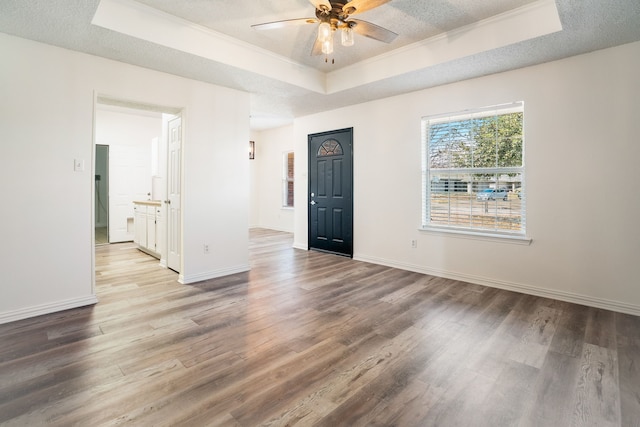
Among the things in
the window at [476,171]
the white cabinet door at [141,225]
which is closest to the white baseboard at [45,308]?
the white cabinet door at [141,225]

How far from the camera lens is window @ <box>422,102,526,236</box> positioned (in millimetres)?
3738

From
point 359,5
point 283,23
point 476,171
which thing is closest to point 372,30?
point 359,5

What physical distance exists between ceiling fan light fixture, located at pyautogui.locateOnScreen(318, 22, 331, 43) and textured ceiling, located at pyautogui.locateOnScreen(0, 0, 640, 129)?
1.66 feet

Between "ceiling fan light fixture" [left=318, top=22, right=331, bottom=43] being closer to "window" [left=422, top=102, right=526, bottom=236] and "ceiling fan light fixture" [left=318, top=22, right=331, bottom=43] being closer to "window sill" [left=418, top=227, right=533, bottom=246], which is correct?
"window" [left=422, top=102, right=526, bottom=236]

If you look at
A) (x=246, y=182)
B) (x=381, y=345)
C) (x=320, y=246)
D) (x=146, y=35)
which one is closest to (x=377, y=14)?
(x=146, y=35)

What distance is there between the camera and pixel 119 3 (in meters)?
2.79

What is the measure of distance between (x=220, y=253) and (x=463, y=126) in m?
3.64

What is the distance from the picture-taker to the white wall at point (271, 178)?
8.66m

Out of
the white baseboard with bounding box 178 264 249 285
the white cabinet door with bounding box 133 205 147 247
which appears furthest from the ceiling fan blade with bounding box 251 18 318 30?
the white cabinet door with bounding box 133 205 147 247

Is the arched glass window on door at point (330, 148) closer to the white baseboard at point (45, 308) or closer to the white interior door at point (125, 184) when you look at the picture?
the white baseboard at point (45, 308)

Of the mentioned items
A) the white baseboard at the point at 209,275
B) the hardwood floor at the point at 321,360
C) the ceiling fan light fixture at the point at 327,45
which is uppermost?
the ceiling fan light fixture at the point at 327,45

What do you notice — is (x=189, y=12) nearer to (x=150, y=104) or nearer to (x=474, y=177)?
(x=150, y=104)

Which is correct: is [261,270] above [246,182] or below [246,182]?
below

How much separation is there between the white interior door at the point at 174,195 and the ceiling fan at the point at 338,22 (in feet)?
7.63
